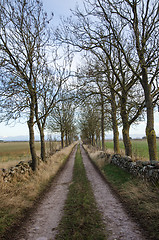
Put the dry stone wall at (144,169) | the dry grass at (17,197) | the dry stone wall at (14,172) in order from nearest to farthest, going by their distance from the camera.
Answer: the dry grass at (17,197)
the dry stone wall at (144,169)
the dry stone wall at (14,172)

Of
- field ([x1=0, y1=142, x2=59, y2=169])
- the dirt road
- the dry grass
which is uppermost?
the dry grass

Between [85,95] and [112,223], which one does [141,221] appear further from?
[85,95]

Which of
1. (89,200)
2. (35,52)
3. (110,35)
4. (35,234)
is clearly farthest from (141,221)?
(35,52)

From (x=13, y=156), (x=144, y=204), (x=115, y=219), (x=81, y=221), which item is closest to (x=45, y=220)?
(x=81, y=221)

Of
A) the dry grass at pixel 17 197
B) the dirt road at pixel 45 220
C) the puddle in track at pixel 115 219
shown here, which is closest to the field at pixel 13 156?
the dry grass at pixel 17 197

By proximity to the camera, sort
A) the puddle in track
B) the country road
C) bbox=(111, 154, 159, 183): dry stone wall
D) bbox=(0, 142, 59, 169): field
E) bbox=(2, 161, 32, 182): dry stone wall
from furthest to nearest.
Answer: bbox=(0, 142, 59, 169): field, bbox=(2, 161, 32, 182): dry stone wall, bbox=(111, 154, 159, 183): dry stone wall, the country road, the puddle in track

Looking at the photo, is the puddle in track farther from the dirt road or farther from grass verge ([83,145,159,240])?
the dirt road

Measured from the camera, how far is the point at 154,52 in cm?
844

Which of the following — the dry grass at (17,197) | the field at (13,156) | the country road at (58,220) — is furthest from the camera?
the field at (13,156)

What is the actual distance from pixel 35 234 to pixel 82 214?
5.14ft

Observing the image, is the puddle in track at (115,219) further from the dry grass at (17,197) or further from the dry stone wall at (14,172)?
the dry stone wall at (14,172)

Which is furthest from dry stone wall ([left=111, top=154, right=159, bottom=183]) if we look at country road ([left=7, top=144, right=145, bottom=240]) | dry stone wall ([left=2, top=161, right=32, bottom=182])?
dry stone wall ([left=2, top=161, right=32, bottom=182])

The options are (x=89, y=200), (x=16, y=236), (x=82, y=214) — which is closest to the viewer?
(x=16, y=236)

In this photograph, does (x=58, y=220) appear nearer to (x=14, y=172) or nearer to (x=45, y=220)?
(x=45, y=220)
